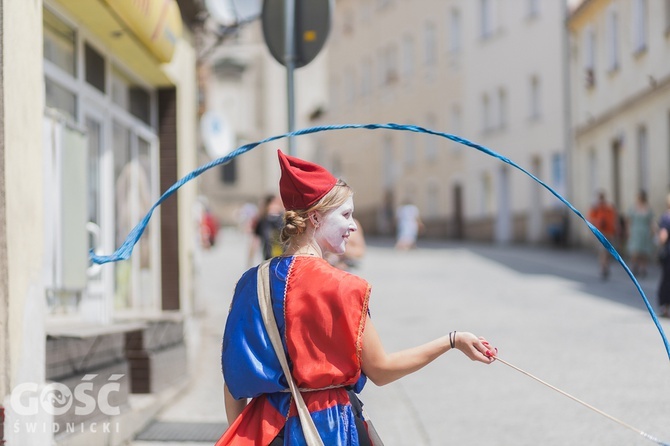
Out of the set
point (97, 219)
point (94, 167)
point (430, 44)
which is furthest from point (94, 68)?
point (430, 44)

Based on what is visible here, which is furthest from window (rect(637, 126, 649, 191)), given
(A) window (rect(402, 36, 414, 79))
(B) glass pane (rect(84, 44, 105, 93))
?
(A) window (rect(402, 36, 414, 79))

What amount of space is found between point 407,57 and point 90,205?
133 feet

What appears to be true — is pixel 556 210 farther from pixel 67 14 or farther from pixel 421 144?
pixel 67 14

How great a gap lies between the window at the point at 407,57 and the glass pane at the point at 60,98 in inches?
1596

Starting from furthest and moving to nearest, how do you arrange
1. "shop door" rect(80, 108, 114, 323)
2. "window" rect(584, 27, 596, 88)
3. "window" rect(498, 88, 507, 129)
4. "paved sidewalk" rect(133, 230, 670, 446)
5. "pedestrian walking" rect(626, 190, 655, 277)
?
1. "window" rect(498, 88, 507, 129)
2. "window" rect(584, 27, 596, 88)
3. "pedestrian walking" rect(626, 190, 655, 277)
4. "shop door" rect(80, 108, 114, 323)
5. "paved sidewalk" rect(133, 230, 670, 446)

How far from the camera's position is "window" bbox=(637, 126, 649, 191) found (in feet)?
90.7

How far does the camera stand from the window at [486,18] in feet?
133

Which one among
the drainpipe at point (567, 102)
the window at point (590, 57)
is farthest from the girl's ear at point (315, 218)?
the drainpipe at point (567, 102)

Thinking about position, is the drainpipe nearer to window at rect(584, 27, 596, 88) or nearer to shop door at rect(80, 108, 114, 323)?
window at rect(584, 27, 596, 88)

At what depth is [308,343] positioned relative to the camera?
3.44 metres

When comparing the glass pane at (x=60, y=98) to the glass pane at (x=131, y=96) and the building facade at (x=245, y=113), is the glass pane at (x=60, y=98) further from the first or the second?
the building facade at (x=245, y=113)

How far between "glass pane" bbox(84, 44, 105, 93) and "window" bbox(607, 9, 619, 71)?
22061 mm

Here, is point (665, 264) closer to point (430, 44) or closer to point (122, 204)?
point (122, 204)

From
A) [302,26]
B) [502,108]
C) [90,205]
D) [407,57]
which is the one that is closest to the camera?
[302,26]
